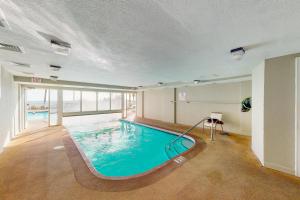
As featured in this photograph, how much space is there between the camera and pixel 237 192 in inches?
74.9

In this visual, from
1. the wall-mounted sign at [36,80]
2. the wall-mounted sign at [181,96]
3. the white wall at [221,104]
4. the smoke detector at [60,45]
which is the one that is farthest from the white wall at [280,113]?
the wall-mounted sign at [36,80]

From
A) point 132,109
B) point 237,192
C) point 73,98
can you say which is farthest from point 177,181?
point 132,109

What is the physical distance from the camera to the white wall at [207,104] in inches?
202

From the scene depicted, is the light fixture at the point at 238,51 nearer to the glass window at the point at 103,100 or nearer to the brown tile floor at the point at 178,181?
the brown tile floor at the point at 178,181

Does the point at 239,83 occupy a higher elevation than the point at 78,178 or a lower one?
higher

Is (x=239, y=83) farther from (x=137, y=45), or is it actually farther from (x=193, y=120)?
(x=137, y=45)

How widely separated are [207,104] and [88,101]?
8.00 m

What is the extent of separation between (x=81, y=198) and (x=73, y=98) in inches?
314

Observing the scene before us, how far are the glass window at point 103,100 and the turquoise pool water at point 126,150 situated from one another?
10.0 feet

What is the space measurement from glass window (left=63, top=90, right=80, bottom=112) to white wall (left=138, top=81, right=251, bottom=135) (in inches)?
210

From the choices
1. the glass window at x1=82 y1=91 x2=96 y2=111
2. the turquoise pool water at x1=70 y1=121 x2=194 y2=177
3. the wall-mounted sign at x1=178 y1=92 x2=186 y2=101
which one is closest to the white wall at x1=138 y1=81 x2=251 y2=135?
the wall-mounted sign at x1=178 y1=92 x2=186 y2=101

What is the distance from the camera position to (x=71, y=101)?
802 cm

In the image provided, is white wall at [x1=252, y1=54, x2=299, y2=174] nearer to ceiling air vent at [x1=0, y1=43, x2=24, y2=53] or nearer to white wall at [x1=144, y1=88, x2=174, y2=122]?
ceiling air vent at [x1=0, y1=43, x2=24, y2=53]

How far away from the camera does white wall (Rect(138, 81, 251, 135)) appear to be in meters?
5.12
